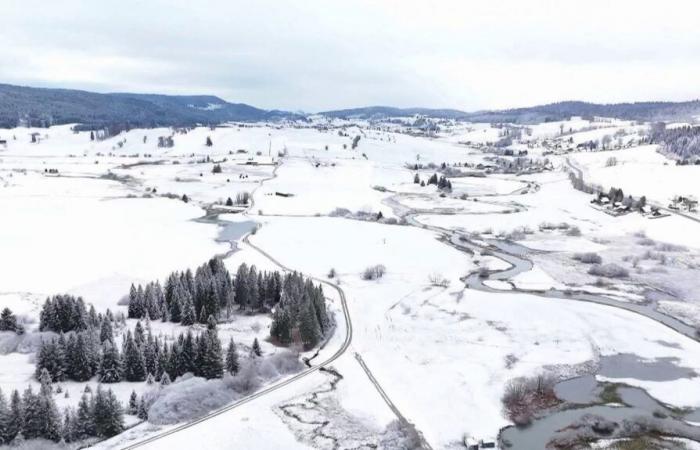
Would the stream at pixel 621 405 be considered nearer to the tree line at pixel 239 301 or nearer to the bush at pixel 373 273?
the tree line at pixel 239 301

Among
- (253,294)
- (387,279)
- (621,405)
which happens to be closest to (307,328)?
(253,294)

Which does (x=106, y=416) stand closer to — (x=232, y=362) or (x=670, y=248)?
(x=232, y=362)

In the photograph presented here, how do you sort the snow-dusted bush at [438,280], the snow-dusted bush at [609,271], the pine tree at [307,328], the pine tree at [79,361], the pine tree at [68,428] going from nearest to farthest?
the pine tree at [68,428]
the pine tree at [79,361]
the pine tree at [307,328]
the snow-dusted bush at [438,280]
the snow-dusted bush at [609,271]

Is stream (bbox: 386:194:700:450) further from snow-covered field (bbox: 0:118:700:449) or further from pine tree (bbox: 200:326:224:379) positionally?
pine tree (bbox: 200:326:224:379)

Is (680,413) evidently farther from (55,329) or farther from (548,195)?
(548,195)

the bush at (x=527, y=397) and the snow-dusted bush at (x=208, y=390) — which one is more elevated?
the snow-dusted bush at (x=208, y=390)

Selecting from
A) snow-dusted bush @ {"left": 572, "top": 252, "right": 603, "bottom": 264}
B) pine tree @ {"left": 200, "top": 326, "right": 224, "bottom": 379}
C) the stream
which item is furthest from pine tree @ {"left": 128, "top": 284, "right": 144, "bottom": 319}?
snow-dusted bush @ {"left": 572, "top": 252, "right": 603, "bottom": 264}

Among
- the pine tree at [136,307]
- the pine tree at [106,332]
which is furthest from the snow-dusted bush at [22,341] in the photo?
the pine tree at [136,307]
